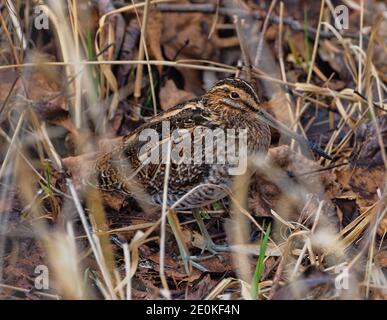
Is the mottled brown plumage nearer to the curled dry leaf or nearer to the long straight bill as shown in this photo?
the long straight bill

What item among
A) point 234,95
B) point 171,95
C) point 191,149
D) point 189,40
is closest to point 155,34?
point 189,40

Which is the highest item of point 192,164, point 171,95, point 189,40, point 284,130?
point 189,40

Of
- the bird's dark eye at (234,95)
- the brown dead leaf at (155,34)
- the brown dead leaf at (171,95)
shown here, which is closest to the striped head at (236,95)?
the bird's dark eye at (234,95)

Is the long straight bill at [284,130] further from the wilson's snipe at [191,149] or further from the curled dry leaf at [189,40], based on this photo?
the curled dry leaf at [189,40]

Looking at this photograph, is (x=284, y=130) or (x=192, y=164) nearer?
(x=192, y=164)

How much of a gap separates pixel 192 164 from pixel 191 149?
0.06 metres

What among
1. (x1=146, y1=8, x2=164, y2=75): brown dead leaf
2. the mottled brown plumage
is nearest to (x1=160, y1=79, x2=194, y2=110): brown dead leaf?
(x1=146, y1=8, x2=164, y2=75): brown dead leaf

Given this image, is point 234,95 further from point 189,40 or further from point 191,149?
point 189,40

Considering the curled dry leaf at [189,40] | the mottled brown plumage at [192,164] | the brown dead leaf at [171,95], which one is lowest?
the mottled brown plumage at [192,164]

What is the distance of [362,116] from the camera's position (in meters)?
3.70

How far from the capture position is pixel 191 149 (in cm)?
→ 323

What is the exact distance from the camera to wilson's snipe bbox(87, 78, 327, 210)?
321 centimetres

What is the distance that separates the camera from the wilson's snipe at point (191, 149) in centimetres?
321
